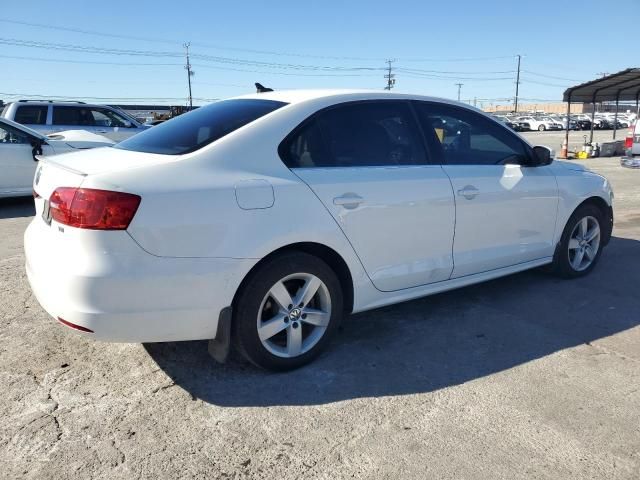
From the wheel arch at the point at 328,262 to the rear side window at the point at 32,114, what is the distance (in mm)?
10647

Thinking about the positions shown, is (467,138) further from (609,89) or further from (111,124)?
(609,89)

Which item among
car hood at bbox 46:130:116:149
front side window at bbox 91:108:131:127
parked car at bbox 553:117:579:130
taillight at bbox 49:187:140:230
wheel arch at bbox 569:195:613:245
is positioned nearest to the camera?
taillight at bbox 49:187:140:230

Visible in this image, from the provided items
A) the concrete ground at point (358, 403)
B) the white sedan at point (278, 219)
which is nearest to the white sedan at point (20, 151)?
the concrete ground at point (358, 403)

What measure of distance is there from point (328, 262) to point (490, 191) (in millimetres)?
1467

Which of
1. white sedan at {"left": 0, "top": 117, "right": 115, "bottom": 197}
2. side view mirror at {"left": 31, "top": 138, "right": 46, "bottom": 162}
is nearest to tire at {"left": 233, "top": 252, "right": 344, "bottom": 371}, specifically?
white sedan at {"left": 0, "top": 117, "right": 115, "bottom": 197}

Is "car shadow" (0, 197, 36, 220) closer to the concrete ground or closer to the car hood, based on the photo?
the car hood

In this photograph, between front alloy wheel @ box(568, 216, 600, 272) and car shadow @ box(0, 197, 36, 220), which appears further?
car shadow @ box(0, 197, 36, 220)

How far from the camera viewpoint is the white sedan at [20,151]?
27.6ft

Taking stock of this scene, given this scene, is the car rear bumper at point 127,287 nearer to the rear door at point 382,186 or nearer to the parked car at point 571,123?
the rear door at point 382,186

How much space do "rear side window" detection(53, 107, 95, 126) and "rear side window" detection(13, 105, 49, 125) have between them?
0.70 ft

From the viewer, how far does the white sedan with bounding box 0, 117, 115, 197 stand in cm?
840

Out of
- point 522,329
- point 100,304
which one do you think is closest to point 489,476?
point 522,329

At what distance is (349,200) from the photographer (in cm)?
326

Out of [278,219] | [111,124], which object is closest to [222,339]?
[278,219]
